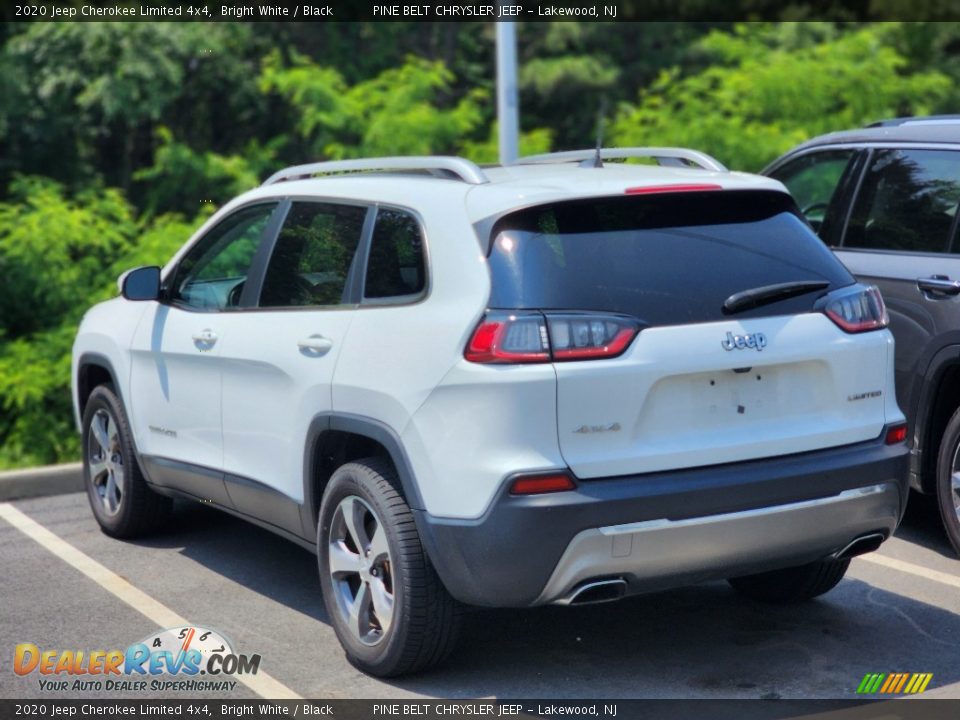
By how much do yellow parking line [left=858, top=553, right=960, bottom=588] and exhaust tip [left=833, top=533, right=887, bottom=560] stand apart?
1.26 metres

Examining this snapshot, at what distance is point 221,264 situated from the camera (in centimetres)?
603

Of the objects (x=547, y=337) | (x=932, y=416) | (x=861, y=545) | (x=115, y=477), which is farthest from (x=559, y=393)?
(x=115, y=477)

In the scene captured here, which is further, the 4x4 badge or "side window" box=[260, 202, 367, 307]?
"side window" box=[260, 202, 367, 307]

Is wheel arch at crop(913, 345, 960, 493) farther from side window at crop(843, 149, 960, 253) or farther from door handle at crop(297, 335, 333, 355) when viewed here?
door handle at crop(297, 335, 333, 355)

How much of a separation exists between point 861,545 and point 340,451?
6.14 ft

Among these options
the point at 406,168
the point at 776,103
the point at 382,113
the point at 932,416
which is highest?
the point at 406,168

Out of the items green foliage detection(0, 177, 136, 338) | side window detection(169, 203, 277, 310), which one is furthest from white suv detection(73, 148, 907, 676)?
green foliage detection(0, 177, 136, 338)

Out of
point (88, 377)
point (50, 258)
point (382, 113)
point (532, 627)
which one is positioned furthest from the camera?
point (382, 113)

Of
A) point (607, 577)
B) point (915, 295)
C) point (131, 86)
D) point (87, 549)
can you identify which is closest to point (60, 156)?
point (131, 86)

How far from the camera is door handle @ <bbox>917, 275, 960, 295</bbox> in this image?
6.04 meters

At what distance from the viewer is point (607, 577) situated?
4238mm

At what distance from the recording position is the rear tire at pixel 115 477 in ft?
21.8

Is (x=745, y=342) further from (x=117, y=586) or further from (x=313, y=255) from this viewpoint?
(x=117, y=586)

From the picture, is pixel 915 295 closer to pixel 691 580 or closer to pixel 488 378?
pixel 691 580
